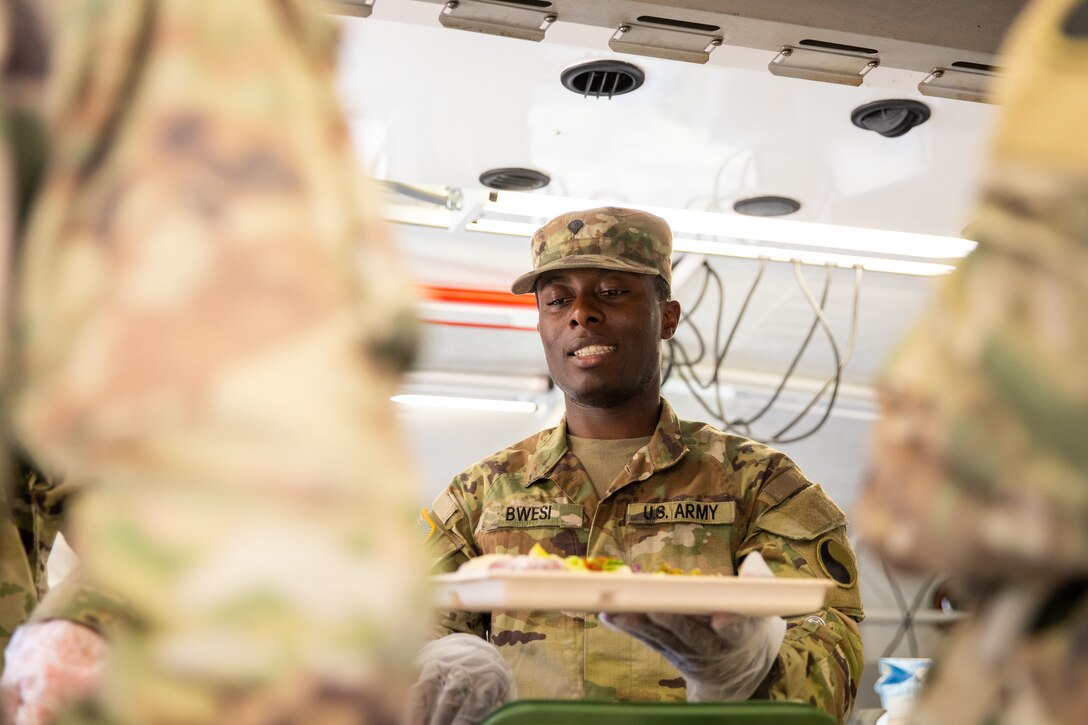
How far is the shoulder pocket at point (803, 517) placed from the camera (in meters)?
2.76

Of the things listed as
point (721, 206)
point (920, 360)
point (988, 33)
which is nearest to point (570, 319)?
point (721, 206)

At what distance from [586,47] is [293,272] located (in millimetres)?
1703

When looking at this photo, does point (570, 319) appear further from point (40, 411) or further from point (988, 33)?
point (40, 411)

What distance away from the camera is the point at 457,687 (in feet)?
7.32

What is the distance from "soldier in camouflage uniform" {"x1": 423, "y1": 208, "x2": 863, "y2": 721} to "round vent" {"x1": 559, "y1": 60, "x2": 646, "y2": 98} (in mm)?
666

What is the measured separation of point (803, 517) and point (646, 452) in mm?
462

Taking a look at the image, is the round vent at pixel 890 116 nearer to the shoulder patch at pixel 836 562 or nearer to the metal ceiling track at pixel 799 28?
the metal ceiling track at pixel 799 28

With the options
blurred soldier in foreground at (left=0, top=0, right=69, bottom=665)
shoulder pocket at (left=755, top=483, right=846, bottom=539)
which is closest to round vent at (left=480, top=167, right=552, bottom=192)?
shoulder pocket at (left=755, top=483, right=846, bottom=539)

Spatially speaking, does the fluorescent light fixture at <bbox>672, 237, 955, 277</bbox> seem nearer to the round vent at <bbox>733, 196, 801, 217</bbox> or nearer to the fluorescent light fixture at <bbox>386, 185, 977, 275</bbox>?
the fluorescent light fixture at <bbox>386, 185, 977, 275</bbox>

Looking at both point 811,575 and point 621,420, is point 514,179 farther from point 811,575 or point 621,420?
Answer: point 811,575

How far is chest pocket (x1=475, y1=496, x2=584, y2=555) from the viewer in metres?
3.01

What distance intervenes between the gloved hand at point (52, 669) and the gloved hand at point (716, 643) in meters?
1.06

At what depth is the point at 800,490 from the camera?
290cm

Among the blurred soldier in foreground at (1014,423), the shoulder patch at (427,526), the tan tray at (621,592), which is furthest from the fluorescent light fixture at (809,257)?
the blurred soldier in foreground at (1014,423)
